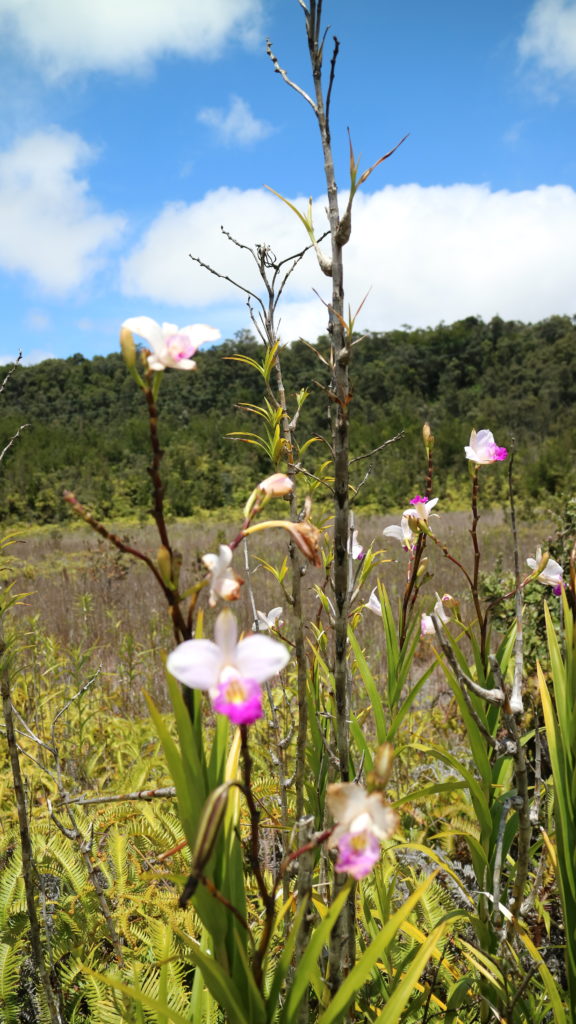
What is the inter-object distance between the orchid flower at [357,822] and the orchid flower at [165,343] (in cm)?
44

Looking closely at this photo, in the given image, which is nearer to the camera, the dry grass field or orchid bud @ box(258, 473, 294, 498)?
orchid bud @ box(258, 473, 294, 498)

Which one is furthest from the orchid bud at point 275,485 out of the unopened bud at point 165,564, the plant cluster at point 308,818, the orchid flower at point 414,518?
the orchid flower at point 414,518

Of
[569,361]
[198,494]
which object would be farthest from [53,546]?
[569,361]

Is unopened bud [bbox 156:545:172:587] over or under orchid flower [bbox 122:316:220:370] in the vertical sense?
under

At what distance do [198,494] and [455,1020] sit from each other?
1934 centimetres

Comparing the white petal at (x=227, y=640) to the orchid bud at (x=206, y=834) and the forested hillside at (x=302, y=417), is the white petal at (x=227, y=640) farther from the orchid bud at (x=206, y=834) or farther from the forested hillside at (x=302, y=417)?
the forested hillside at (x=302, y=417)

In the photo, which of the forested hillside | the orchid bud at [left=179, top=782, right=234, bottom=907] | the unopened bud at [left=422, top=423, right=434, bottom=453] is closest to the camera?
the orchid bud at [left=179, top=782, right=234, bottom=907]

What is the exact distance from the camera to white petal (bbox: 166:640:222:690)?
55 cm

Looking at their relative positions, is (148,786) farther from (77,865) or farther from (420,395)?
(420,395)

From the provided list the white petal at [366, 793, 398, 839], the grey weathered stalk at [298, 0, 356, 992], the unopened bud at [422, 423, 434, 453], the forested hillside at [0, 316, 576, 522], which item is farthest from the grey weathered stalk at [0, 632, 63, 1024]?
the forested hillside at [0, 316, 576, 522]

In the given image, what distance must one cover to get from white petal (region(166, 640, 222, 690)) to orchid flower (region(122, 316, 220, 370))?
28 cm

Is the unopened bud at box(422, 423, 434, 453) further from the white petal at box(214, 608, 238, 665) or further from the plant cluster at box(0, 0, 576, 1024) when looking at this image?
the white petal at box(214, 608, 238, 665)

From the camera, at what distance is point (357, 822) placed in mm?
576

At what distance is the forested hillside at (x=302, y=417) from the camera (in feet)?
63.8
